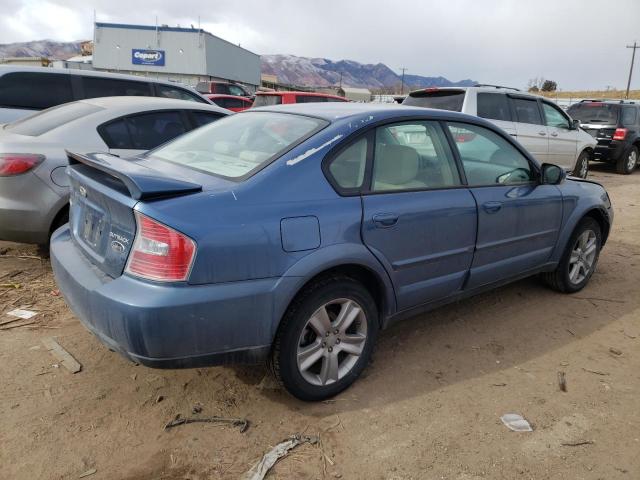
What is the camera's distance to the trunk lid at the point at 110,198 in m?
2.28

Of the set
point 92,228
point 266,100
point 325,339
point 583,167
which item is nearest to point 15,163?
point 92,228

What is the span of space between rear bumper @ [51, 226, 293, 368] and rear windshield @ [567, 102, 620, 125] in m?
12.9

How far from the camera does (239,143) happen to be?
3014mm

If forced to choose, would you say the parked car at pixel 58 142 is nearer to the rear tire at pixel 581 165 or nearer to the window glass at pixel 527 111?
the window glass at pixel 527 111

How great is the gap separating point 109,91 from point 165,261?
5.33 meters

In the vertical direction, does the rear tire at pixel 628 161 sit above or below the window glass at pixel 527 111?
below

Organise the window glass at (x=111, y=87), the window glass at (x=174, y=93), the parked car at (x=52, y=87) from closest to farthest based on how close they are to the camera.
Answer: the parked car at (x=52, y=87)
the window glass at (x=111, y=87)
the window glass at (x=174, y=93)

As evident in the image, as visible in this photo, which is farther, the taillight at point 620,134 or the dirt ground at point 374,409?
the taillight at point 620,134

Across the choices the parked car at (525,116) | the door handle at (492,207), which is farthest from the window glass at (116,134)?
the parked car at (525,116)

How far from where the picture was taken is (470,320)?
3.89m

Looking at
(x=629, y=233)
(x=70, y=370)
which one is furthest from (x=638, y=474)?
(x=629, y=233)

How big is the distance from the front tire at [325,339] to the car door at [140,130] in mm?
2928

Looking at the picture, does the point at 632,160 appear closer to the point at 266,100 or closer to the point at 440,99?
the point at 440,99

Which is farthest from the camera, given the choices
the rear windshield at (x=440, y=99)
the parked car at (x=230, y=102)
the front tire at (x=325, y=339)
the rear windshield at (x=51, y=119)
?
the parked car at (x=230, y=102)
